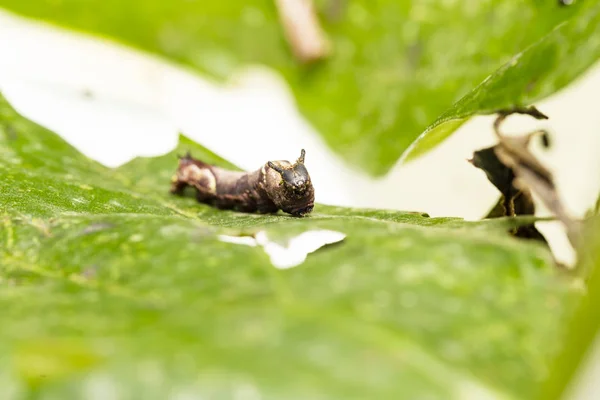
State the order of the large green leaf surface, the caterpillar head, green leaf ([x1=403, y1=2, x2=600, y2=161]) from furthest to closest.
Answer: the caterpillar head → green leaf ([x1=403, y1=2, x2=600, y2=161]) → the large green leaf surface

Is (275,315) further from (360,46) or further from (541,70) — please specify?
(360,46)

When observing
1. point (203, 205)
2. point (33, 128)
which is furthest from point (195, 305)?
point (33, 128)

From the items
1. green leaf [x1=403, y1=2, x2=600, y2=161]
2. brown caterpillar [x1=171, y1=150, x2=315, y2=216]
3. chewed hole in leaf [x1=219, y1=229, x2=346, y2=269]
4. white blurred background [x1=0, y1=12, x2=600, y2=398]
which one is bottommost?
chewed hole in leaf [x1=219, y1=229, x2=346, y2=269]

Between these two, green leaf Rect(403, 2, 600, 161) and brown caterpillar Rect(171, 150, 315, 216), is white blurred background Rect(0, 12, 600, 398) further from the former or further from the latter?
green leaf Rect(403, 2, 600, 161)

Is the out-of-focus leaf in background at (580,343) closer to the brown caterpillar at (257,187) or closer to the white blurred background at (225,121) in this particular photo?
the brown caterpillar at (257,187)

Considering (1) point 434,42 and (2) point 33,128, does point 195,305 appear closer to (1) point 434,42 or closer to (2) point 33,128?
(2) point 33,128

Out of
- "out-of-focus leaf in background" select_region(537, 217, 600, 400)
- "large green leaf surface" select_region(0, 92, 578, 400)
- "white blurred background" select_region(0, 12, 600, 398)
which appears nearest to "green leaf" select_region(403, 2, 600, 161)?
"large green leaf surface" select_region(0, 92, 578, 400)

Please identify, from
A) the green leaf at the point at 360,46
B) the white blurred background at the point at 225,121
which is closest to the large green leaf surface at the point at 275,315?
the green leaf at the point at 360,46
